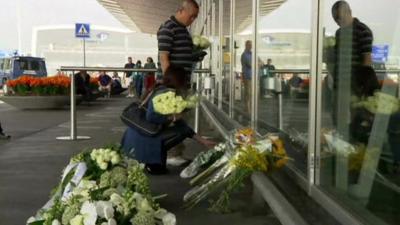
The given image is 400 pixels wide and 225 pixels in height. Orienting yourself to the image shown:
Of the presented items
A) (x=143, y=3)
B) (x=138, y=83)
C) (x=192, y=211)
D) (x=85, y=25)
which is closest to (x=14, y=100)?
(x=85, y=25)

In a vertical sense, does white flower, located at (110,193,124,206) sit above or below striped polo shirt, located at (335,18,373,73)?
below

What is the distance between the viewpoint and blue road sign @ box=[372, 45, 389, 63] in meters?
3.29

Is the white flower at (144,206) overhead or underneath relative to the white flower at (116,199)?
underneath

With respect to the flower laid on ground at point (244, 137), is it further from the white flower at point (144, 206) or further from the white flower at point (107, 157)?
the white flower at point (144, 206)

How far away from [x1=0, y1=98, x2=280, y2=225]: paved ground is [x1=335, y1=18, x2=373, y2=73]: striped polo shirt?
4.24 feet

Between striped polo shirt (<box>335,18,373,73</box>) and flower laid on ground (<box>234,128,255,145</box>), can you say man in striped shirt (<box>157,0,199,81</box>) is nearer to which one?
flower laid on ground (<box>234,128,255,145</box>)

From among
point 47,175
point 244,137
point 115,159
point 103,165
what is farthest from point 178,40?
point 103,165

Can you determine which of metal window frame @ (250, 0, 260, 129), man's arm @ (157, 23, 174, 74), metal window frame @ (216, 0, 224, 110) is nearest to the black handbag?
man's arm @ (157, 23, 174, 74)

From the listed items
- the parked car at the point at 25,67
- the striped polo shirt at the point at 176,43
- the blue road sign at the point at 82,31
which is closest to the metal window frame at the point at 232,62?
the striped polo shirt at the point at 176,43

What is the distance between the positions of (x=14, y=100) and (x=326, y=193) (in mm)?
15012

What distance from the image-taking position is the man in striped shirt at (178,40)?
Result: 22.0 feet

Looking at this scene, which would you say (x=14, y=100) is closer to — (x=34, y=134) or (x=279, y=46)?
(x=34, y=134)

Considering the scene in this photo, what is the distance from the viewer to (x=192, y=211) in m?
4.95

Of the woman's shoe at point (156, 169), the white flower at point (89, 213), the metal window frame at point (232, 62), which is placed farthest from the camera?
the metal window frame at point (232, 62)
